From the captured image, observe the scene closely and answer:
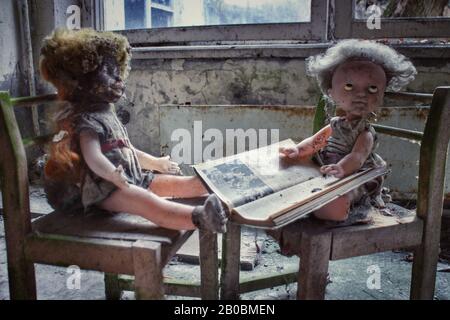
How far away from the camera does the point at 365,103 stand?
1.17m

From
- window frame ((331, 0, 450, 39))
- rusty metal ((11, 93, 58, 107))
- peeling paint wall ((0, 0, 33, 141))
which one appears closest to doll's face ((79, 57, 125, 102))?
rusty metal ((11, 93, 58, 107))

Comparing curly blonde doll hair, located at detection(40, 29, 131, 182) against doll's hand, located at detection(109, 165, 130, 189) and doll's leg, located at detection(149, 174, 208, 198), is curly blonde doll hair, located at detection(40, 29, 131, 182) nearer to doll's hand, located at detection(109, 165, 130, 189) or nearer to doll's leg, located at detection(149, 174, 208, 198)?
doll's hand, located at detection(109, 165, 130, 189)

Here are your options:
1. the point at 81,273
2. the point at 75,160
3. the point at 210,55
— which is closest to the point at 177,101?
the point at 210,55

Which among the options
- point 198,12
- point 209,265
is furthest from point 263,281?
point 198,12

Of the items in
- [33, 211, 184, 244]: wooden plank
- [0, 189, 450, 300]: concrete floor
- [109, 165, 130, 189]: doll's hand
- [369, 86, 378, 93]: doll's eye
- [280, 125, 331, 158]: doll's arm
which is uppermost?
[369, 86, 378, 93]: doll's eye

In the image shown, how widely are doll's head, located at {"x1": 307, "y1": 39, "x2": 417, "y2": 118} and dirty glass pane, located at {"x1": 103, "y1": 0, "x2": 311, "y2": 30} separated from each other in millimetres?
892

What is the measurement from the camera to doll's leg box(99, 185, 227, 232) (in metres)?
0.92

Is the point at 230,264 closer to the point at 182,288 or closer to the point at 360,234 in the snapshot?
the point at 182,288

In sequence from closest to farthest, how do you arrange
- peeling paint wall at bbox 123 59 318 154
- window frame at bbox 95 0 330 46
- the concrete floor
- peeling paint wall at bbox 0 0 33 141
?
the concrete floor
window frame at bbox 95 0 330 46
peeling paint wall at bbox 123 59 318 154
peeling paint wall at bbox 0 0 33 141

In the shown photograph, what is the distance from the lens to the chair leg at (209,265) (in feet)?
3.98

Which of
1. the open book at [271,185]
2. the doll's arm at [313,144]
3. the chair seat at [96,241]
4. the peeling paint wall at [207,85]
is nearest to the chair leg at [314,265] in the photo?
the open book at [271,185]

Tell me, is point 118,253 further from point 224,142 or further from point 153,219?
point 224,142

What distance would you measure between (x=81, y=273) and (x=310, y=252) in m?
1.16

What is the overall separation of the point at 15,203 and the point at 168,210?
37 centimetres
